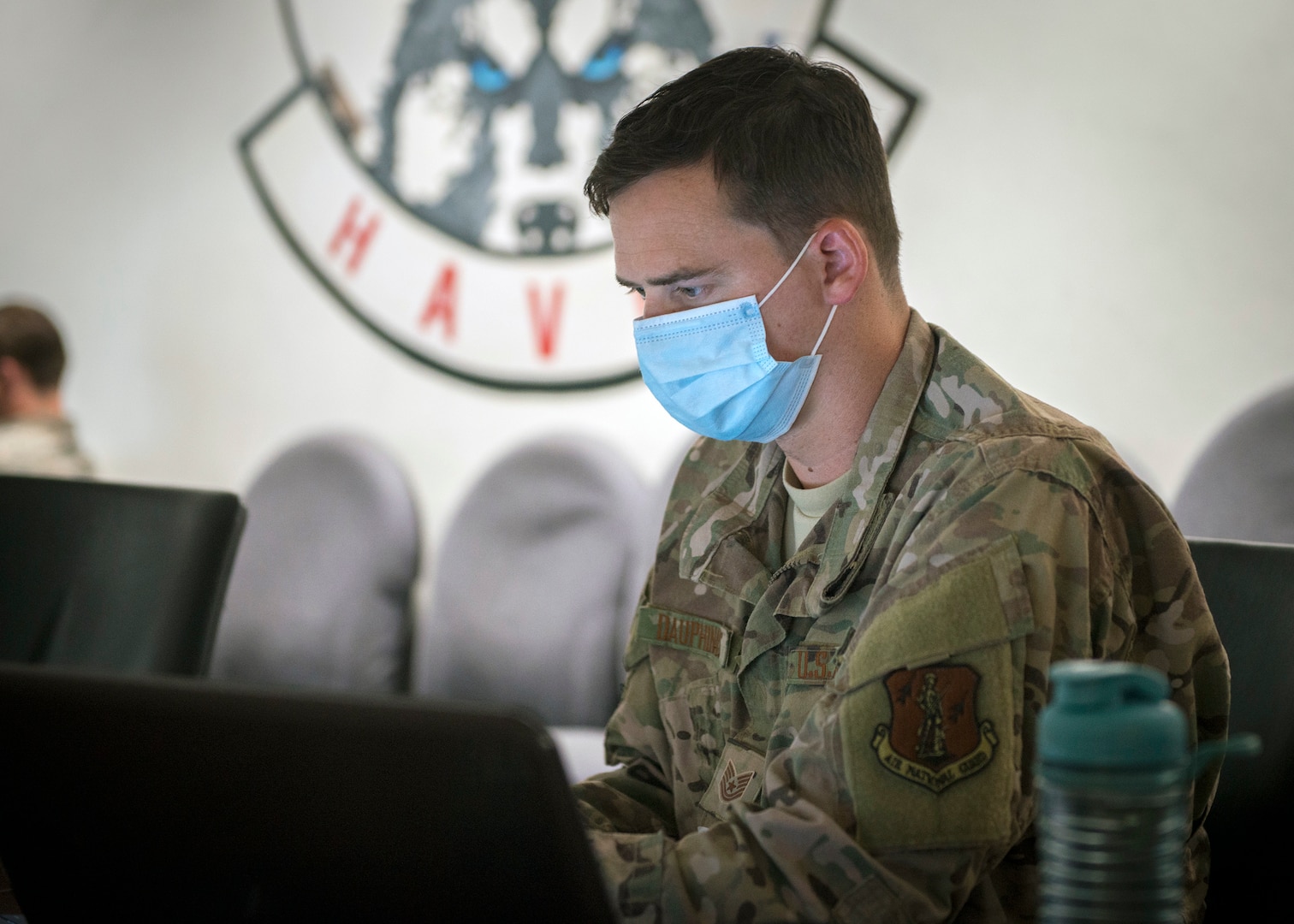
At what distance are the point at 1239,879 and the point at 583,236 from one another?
2278 millimetres

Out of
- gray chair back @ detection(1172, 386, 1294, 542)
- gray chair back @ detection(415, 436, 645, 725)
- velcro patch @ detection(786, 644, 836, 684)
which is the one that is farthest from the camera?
gray chair back @ detection(415, 436, 645, 725)

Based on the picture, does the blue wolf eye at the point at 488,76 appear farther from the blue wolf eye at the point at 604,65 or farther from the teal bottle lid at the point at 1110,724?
the teal bottle lid at the point at 1110,724

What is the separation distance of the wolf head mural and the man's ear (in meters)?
1.74

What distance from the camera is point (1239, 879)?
106cm

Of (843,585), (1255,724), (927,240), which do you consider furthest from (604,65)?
(1255,724)

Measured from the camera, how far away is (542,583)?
109 inches

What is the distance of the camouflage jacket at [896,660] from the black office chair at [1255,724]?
0.03 metres

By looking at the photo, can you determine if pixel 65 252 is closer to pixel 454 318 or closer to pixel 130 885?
pixel 454 318

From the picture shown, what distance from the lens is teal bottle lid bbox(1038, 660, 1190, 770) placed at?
1.88ft

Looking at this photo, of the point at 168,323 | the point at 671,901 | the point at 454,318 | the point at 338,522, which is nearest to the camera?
the point at 671,901

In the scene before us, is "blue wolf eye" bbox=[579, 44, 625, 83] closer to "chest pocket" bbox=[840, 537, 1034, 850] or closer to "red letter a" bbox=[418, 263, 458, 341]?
"red letter a" bbox=[418, 263, 458, 341]

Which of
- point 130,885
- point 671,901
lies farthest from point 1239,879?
point 130,885

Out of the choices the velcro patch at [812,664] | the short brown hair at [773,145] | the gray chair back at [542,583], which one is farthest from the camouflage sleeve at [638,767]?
the gray chair back at [542,583]

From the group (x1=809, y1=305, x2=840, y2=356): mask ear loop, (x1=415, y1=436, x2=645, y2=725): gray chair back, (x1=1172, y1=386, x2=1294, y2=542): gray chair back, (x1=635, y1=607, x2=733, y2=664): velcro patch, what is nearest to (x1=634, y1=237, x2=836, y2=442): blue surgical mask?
(x1=809, y1=305, x2=840, y2=356): mask ear loop
